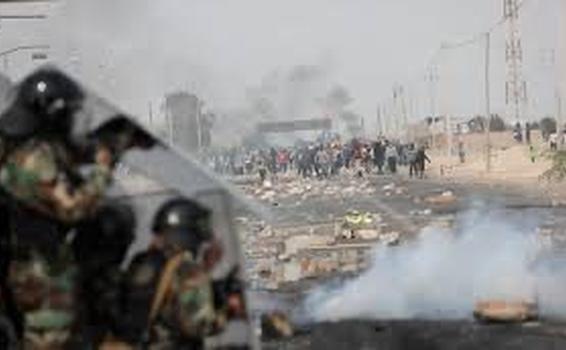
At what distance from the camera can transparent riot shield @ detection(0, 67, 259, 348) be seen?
392cm

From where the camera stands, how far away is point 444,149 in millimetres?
70500

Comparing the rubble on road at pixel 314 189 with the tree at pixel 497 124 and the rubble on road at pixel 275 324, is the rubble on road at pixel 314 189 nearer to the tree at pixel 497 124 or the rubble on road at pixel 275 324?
the rubble on road at pixel 275 324

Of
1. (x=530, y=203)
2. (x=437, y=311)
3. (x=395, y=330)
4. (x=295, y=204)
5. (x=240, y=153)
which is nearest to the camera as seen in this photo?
(x=395, y=330)

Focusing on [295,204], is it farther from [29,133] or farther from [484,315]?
[29,133]

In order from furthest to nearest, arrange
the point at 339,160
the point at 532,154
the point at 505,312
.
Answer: the point at 532,154 → the point at 339,160 → the point at 505,312

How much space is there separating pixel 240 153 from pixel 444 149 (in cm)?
3774

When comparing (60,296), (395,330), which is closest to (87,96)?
(60,296)

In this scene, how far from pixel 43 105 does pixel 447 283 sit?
292 inches

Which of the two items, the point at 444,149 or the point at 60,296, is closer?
the point at 60,296

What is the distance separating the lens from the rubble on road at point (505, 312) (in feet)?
29.7

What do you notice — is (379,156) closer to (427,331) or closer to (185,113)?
(185,113)

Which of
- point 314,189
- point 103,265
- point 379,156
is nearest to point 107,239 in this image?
point 103,265

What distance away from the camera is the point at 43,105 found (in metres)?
3.83

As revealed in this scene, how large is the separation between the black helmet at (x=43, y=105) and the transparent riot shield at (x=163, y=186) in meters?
0.05
